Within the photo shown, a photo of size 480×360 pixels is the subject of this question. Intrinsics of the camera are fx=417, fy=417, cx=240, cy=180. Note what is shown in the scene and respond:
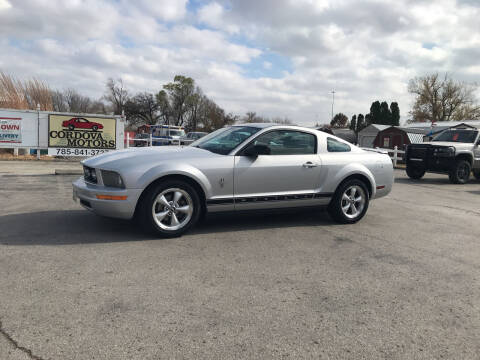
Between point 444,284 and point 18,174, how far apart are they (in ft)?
35.6

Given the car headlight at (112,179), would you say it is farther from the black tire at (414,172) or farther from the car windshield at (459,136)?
the car windshield at (459,136)

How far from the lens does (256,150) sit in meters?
5.50

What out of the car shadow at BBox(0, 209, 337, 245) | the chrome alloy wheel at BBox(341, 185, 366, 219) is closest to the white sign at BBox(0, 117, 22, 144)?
the car shadow at BBox(0, 209, 337, 245)

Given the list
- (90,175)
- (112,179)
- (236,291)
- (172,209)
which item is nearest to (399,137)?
(172,209)

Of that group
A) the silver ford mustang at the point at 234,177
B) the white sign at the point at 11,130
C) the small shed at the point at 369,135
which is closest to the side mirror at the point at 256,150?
the silver ford mustang at the point at 234,177

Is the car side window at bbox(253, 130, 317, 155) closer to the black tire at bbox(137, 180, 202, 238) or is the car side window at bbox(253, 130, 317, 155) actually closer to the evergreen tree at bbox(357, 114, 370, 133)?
the black tire at bbox(137, 180, 202, 238)

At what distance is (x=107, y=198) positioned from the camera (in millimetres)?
4934

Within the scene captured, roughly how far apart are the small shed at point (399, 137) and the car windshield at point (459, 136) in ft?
60.0

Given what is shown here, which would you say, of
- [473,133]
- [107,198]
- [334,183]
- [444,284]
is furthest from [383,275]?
[473,133]

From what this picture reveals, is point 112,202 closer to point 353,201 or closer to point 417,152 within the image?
point 353,201

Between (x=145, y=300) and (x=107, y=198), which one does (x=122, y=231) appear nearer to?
(x=107, y=198)

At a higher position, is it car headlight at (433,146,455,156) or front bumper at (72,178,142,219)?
car headlight at (433,146,455,156)

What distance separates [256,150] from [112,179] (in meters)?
1.85

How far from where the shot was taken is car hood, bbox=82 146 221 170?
199 inches
